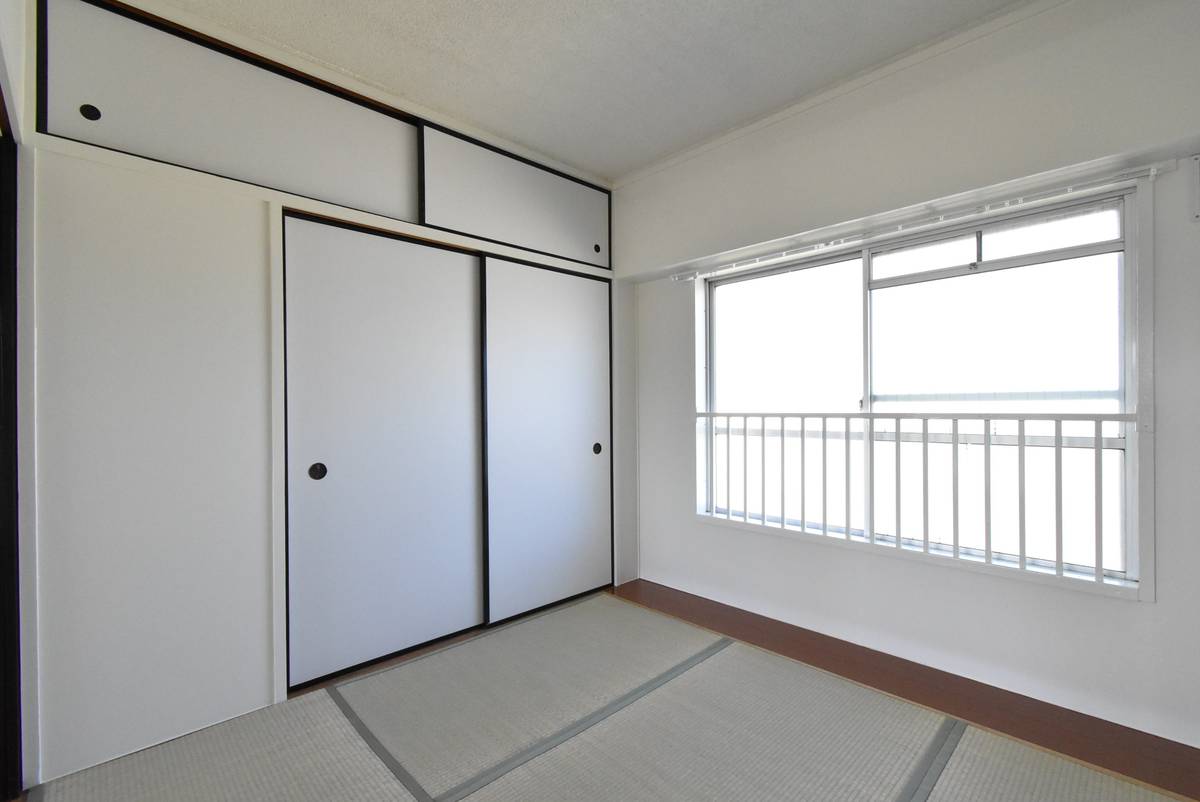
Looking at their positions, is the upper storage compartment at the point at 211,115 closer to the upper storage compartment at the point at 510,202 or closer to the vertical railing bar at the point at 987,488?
the upper storage compartment at the point at 510,202

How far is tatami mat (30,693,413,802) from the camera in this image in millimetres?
1540

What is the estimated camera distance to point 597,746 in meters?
1.75

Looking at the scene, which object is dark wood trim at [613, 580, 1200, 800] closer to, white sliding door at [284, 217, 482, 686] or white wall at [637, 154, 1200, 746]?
white wall at [637, 154, 1200, 746]

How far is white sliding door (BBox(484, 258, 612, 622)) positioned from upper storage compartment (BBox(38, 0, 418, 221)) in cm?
71

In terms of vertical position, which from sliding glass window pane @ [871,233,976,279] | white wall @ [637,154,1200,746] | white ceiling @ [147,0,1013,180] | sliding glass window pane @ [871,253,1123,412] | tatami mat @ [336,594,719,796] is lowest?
tatami mat @ [336,594,719,796]

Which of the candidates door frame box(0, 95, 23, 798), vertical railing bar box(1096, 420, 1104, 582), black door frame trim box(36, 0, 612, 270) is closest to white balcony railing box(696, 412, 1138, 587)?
vertical railing bar box(1096, 420, 1104, 582)

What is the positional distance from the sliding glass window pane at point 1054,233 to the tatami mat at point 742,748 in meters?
1.88

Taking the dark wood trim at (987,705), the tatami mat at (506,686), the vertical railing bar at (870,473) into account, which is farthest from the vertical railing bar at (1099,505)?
the tatami mat at (506,686)

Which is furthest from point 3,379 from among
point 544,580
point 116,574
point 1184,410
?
point 1184,410

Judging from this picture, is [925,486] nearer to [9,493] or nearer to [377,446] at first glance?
[377,446]

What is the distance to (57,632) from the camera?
1.62m

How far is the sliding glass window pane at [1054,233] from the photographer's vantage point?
6.27ft

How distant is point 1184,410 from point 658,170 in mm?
2597

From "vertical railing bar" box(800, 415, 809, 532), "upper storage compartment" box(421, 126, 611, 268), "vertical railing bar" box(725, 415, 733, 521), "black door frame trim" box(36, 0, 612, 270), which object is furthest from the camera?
"vertical railing bar" box(725, 415, 733, 521)
